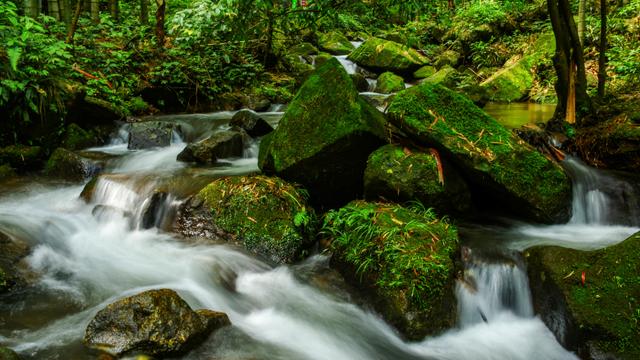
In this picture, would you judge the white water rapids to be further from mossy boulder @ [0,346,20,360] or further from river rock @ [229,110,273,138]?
river rock @ [229,110,273,138]

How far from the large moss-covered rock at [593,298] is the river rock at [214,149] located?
5.07 metres

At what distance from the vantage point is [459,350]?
3.76m

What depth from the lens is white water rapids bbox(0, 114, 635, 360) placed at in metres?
3.63

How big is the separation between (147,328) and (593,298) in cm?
330

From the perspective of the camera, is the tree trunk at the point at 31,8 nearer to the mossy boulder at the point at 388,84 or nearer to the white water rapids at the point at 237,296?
the white water rapids at the point at 237,296

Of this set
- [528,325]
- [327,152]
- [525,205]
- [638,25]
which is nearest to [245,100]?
[327,152]

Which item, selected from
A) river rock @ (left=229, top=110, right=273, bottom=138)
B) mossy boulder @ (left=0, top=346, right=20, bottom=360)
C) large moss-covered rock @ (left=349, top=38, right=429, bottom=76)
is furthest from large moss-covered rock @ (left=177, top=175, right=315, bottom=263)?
large moss-covered rock @ (left=349, top=38, right=429, bottom=76)

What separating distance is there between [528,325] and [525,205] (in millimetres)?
1518

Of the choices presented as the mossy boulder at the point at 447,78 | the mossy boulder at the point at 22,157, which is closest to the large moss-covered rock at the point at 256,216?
the mossy boulder at the point at 22,157

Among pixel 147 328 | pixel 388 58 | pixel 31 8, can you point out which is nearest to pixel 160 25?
pixel 31 8

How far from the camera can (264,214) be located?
504 centimetres

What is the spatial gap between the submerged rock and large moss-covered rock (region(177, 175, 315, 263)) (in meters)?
3.25

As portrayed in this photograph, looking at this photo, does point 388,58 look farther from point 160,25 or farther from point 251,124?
point 251,124

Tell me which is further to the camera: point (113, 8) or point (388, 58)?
point (388, 58)
